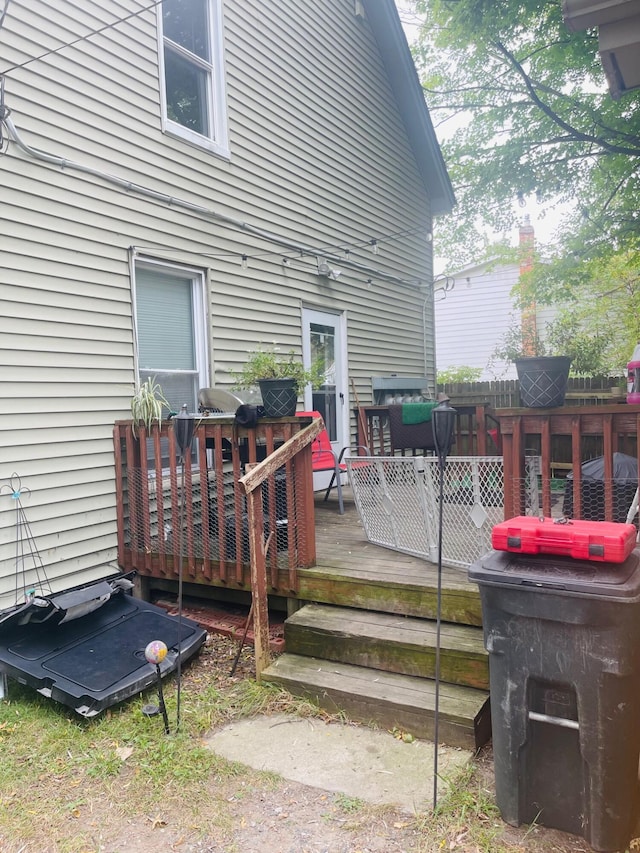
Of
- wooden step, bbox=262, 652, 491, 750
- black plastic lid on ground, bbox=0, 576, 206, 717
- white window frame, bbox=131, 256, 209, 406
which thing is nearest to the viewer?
wooden step, bbox=262, 652, 491, 750

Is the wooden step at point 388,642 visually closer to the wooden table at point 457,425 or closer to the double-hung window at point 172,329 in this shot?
the double-hung window at point 172,329

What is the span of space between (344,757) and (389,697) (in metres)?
0.33

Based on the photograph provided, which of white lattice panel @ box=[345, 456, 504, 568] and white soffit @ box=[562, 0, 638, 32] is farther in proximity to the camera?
white lattice panel @ box=[345, 456, 504, 568]

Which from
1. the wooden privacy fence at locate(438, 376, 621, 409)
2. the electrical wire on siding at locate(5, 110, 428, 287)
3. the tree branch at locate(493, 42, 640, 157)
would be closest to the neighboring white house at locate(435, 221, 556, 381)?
the wooden privacy fence at locate(438, 376, 621, 409)

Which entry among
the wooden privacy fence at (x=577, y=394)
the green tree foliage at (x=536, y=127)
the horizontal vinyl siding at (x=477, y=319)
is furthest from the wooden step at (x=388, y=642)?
the horizontal vinyl siding at (x=477, y=319)

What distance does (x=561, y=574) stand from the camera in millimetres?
1934

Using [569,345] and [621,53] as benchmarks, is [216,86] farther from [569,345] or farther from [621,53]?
[569,345]

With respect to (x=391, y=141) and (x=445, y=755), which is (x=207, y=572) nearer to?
(x=445, y=755)

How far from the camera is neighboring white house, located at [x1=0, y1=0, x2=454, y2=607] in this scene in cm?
370

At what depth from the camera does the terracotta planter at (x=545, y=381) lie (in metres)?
2.76

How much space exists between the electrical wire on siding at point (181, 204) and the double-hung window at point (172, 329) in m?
0.51

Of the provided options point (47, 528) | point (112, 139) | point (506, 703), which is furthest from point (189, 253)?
point (506, 703)

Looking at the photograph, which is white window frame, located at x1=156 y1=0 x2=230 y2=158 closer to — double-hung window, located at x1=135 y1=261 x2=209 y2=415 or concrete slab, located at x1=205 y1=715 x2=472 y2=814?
double-hung window, located at x1=135 y1=261 x2=209 y2=415

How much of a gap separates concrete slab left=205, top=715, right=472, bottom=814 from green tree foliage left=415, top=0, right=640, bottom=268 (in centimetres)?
707
